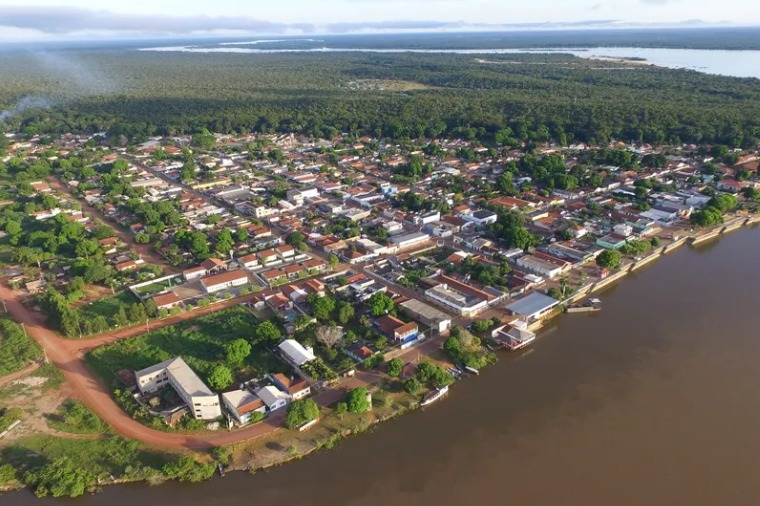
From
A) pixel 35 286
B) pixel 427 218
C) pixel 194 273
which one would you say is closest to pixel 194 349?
pixel 194 273

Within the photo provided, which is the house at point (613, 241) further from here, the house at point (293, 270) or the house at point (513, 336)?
the house at point (293, 270)

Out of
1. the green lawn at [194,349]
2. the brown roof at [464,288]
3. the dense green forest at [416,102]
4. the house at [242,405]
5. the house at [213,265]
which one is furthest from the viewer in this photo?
the dense green forest at [416,102]

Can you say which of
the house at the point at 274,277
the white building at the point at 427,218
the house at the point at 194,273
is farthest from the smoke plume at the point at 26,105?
the white building at the point at 427,218

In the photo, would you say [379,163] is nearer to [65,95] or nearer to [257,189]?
[257,189]

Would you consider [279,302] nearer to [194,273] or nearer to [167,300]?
[167,300]

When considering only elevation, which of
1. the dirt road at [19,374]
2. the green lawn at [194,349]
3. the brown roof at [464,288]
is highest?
the brown roof at [464,288]

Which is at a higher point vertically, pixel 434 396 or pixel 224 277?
pixel 224 277

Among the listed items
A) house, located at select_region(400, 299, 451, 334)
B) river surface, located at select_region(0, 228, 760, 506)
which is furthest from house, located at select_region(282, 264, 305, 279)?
river surface, located at select_region(0, 228, 760, 506)
